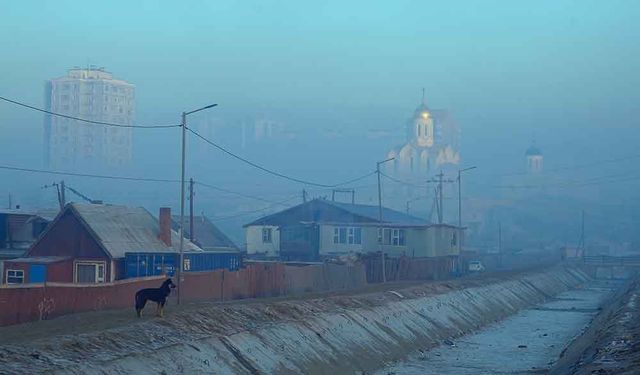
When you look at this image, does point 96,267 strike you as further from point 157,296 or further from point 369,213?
point 369,213

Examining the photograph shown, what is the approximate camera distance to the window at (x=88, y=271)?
52.8 meters

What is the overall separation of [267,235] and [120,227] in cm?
3658

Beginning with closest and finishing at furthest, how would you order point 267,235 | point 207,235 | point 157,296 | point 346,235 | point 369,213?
point 157,296 < point 207,235 < point 346,235 < point 267,235 < point 369,213

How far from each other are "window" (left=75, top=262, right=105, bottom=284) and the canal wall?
13358mm

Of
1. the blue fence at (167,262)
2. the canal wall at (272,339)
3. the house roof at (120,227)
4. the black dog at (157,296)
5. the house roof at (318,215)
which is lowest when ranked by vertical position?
the canal wall at (272,339)

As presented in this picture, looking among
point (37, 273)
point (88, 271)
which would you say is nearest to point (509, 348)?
point (88, 271)

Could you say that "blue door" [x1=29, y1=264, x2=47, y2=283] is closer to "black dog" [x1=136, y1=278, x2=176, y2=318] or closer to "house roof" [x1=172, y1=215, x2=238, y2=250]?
"black dog" [x1=136, y1=278, x2=176, y2=318]

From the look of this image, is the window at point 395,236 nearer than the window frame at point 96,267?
No

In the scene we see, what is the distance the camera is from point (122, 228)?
183ft

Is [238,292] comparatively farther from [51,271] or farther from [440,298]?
[440,298]

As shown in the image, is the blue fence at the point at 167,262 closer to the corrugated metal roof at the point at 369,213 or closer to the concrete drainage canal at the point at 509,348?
the concrete drainage canal at the point at 509,348

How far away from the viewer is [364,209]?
99000 mm

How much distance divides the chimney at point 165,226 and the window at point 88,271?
588cm

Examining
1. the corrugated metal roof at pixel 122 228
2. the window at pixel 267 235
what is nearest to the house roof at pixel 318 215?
the window at pixel 267 235
